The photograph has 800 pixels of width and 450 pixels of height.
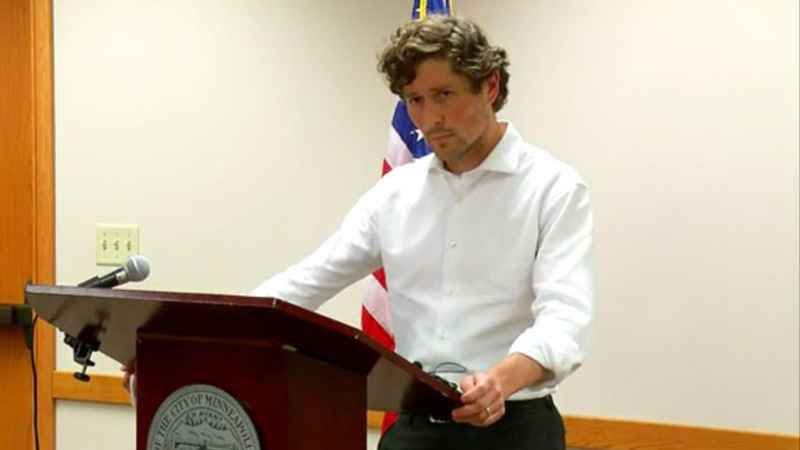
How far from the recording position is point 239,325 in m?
1.08

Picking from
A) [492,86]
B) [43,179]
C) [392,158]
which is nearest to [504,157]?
[492,86]

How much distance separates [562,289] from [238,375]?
0.53 metres

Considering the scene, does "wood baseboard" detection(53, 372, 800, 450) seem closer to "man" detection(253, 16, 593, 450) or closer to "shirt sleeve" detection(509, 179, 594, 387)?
"man" detection(253, 16, 593, 450)

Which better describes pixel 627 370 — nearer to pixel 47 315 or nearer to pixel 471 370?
pixel 471 370

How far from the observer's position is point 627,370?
242 centimetres

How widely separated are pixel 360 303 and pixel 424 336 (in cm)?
113

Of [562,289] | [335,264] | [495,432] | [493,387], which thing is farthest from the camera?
[335,264]

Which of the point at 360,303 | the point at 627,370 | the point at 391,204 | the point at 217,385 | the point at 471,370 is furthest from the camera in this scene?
the point at 360,303

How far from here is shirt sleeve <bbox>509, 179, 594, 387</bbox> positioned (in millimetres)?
1303

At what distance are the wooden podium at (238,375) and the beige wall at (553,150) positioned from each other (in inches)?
52.8

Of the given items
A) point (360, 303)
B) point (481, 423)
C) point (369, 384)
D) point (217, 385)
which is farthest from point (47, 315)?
point (360, 303)

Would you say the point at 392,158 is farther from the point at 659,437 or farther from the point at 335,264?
the point at 659,437

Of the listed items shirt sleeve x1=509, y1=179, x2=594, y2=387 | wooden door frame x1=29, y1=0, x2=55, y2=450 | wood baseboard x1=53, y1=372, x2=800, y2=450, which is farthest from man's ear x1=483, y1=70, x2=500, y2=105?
wooden door frame x1=29, y1=0, x2=55, y2=450

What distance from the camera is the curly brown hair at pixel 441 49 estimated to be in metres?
1.48
